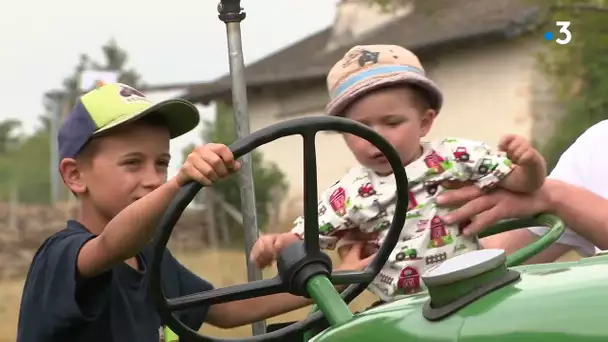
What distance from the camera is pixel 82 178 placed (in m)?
2.24

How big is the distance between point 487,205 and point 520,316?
3.18ft

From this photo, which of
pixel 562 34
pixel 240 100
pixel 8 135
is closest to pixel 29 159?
pixel 8 135

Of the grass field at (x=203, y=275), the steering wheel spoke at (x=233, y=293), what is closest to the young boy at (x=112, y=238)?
the steering wheel spoke at (x=233, y=293)

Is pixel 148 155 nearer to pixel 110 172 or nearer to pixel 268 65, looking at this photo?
pixel 110 172

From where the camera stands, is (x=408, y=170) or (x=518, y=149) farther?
(x=408, y=170)

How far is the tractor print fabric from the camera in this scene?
7.11 feet

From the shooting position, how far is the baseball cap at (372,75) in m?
2.17

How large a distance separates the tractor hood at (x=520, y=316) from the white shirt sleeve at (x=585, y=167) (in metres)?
1.03

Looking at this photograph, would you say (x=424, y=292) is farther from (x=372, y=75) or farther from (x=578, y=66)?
(x=578, y=66)

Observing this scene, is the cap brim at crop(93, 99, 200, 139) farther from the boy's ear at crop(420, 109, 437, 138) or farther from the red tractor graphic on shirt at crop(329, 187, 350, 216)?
the boy's ear at crop(420, 109, 437, 138)

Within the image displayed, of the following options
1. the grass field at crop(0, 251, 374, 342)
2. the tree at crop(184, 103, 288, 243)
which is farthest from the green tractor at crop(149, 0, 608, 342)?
the tree at crop(184, 103, 288, 243)

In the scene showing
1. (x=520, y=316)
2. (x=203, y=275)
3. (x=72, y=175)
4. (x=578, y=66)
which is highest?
(x=578, y=66)

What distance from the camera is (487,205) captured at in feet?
6.94

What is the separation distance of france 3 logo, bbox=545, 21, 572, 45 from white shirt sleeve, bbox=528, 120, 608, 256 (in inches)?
287
